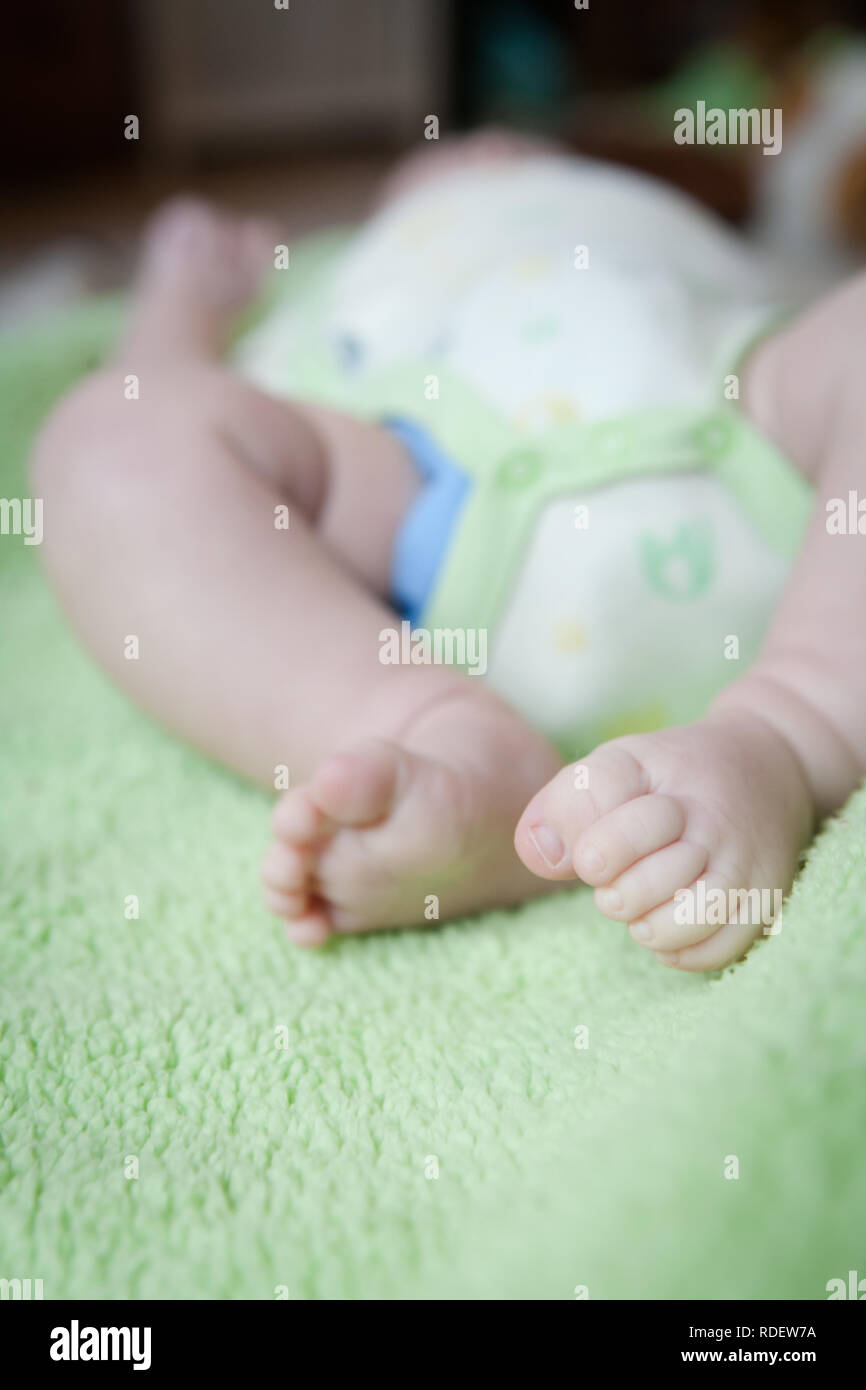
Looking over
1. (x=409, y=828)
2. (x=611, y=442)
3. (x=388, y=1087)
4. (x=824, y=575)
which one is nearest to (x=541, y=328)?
(x=611, y=442)

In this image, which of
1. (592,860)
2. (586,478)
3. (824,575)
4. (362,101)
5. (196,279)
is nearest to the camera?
(592,860)

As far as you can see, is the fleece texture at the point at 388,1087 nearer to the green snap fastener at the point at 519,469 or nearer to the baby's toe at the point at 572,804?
the baby's toe at the point at 572,804

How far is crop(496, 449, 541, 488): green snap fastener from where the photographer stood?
0.72 metres

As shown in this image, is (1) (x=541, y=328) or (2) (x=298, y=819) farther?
(1) (x=541, y=328)

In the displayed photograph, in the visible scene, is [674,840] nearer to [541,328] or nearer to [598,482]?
[598,482]

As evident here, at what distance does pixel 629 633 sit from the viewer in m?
0.68

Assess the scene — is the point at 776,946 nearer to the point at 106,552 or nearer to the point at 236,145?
the point at 106,552

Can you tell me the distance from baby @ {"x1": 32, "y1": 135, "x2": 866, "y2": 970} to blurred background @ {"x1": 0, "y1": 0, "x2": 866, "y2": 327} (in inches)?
45.9

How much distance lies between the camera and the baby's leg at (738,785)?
472 millimetres

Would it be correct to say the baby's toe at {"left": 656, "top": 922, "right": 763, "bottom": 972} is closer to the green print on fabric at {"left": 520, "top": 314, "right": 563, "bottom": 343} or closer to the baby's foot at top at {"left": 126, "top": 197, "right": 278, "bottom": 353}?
the green print on fabric at {"left": 520, "top": 314, "right": 563, "bottom": 343}

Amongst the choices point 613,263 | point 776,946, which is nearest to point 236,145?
point 613,263

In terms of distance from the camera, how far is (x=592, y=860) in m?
0.47

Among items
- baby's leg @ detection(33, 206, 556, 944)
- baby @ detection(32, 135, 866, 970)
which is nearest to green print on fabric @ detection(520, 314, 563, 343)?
baby @ detection(32, 135, 866, 970)

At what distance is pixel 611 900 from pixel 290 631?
0.82 ft
